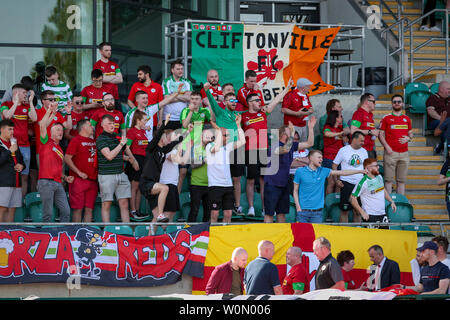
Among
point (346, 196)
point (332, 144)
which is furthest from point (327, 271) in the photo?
point (332, 144)

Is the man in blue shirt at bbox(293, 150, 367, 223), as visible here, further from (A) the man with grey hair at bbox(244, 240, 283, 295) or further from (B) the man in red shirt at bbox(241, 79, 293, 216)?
(A) the man with grey hair at bbox(244, 240, 283, 295)

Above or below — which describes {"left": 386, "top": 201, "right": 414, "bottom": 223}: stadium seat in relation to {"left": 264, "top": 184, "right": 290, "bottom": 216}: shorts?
below

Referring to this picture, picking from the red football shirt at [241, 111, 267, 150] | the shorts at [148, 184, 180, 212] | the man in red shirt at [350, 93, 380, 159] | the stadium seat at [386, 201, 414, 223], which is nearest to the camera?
the shorts at [148, 184, 180, 212]

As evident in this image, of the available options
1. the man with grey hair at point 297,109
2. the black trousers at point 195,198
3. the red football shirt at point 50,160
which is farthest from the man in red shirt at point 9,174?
the man with grey hair at point 297,109

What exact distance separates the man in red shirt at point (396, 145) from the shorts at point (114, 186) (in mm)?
4984

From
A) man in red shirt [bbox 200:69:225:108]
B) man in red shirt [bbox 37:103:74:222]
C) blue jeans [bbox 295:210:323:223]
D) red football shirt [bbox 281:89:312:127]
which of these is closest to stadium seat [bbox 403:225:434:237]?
blue jeans [bbox 295:210:323:223]

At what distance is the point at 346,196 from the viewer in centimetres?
1370

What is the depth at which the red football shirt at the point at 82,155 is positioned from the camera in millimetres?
12930

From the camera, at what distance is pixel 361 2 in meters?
20.7

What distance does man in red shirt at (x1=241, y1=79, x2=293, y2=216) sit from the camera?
1359 cm

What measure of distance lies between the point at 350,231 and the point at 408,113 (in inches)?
228

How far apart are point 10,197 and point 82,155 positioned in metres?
1.34

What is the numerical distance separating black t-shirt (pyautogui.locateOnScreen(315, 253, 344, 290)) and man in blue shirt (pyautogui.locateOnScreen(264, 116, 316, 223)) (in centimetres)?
280

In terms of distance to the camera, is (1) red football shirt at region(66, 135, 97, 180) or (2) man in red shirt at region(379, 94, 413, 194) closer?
(1) red football shirt at region(66, 135, 97, 180)
